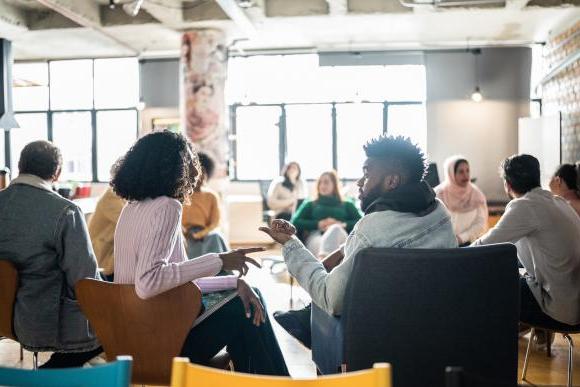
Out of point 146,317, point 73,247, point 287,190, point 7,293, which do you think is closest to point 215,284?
point 146,317

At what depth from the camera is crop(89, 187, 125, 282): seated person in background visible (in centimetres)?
395

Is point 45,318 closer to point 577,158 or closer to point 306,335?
point 306,335

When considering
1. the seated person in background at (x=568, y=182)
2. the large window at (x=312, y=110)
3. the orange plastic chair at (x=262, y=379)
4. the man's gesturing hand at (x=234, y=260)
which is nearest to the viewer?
the orange plastic chair at (x=262, y=379)

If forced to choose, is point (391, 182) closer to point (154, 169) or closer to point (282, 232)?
point (282, 232)

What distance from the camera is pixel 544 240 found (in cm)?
312

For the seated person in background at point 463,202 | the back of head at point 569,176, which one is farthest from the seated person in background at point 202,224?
the back of head at point 569,176

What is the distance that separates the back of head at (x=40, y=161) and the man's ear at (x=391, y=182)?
1.42 m

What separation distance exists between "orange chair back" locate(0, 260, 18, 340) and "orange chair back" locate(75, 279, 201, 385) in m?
0.60

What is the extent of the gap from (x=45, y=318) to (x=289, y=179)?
21.9 feet

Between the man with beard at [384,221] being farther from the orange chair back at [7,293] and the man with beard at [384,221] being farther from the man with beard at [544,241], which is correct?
the orange chair back at [7,293]

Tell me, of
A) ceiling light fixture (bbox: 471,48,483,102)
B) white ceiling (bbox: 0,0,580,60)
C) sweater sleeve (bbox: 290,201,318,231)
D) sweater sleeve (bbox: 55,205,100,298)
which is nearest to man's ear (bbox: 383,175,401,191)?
sweater sleeve (bbox: 55,205,100,298)

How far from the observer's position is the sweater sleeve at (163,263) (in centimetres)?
211

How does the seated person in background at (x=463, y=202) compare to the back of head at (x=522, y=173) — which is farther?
the seated person in background at (x=463, y=202)

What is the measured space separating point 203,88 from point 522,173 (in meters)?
6.45
